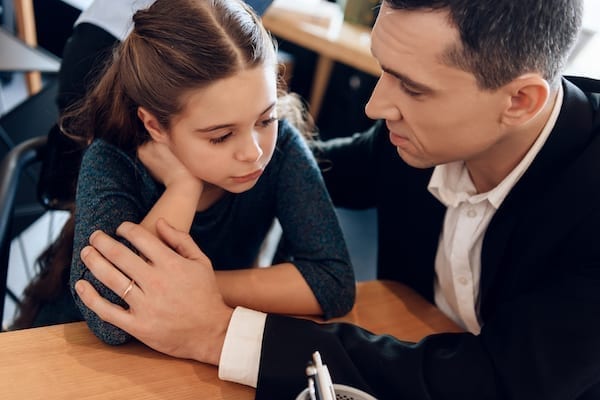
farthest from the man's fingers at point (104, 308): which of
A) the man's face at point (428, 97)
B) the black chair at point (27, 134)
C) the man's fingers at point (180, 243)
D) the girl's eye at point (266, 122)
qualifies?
the black chair at point (27, 134)

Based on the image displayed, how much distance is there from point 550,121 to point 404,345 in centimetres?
47

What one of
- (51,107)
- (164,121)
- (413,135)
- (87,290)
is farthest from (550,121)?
(51,107)

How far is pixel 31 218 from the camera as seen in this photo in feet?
5.20

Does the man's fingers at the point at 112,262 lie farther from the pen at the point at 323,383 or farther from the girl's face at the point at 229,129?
the pen at the point at 323,383

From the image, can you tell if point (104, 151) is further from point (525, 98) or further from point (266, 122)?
point (525, 98)

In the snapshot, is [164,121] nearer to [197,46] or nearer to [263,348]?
[197,46]

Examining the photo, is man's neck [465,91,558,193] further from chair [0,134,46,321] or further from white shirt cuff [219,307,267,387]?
chair [0,134,46,321]

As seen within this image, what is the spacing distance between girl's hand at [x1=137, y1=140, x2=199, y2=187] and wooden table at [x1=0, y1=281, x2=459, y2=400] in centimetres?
29

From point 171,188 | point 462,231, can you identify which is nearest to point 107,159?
point 171,188

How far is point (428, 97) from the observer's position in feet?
2.65

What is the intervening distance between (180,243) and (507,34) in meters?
0.58

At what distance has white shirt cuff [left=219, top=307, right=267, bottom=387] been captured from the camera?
0.69 meters

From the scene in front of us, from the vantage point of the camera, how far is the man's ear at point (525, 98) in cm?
76

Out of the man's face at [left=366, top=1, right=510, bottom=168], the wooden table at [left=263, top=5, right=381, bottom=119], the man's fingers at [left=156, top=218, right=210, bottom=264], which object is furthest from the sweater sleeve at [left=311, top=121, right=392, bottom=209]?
the wooden table at [left=263, top=5, right=381, bottom=119]
